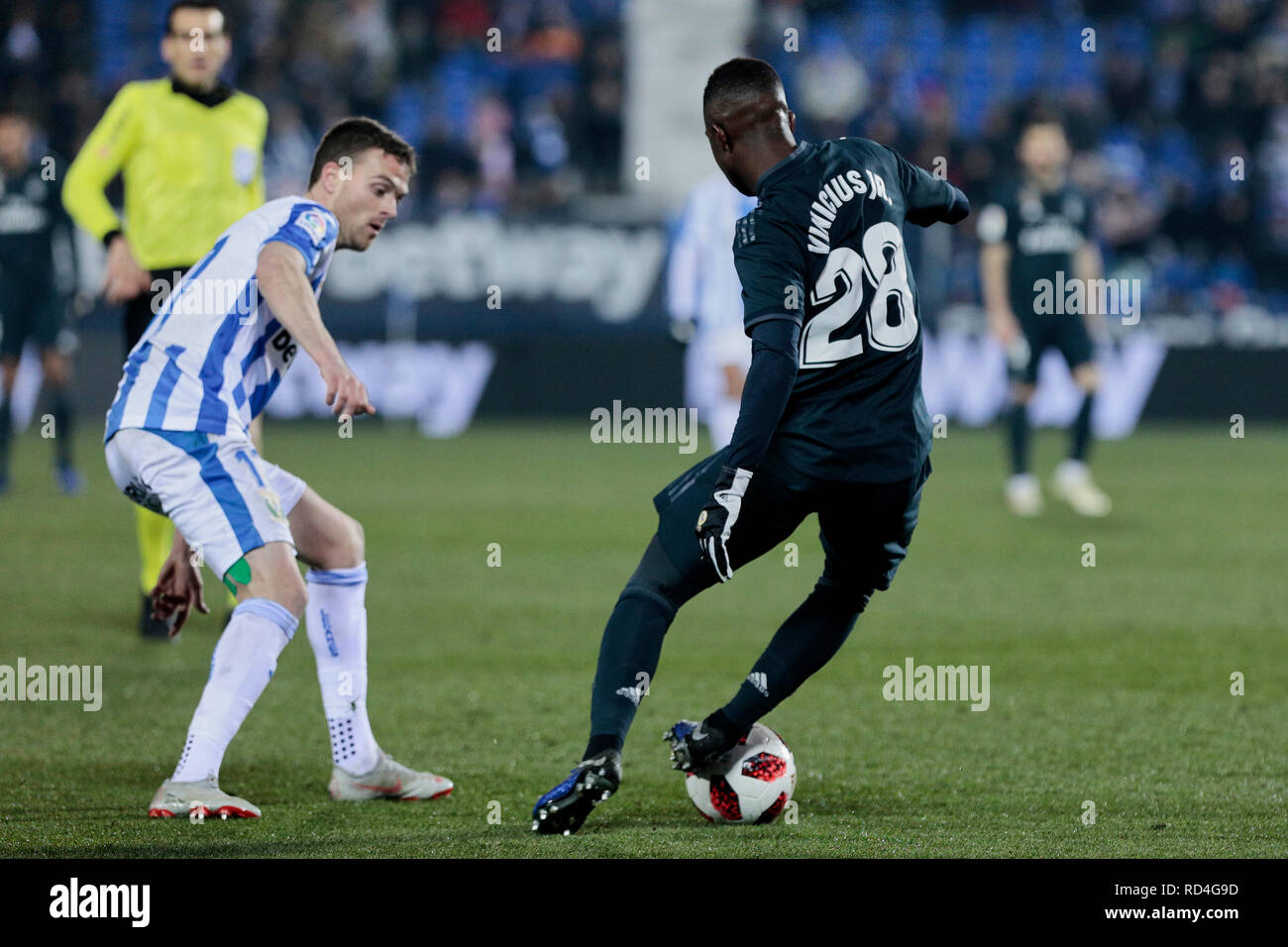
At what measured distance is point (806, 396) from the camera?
428 centimetres

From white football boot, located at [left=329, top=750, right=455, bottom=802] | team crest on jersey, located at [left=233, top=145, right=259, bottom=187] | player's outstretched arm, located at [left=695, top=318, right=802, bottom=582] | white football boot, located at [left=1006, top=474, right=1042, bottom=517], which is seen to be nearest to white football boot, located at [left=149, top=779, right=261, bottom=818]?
white football boot, located at [left=329, top=750, right=455, bottom=802]

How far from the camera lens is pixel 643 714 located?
5840 millimetres

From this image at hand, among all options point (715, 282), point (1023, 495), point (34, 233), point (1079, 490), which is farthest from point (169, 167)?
point (34, 233)

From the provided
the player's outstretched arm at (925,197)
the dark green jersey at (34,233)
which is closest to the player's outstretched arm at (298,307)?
the player's outstretched arm at (925,197)

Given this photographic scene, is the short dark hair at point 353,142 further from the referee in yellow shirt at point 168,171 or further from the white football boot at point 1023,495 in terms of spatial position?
the white football boot at point 1023,495

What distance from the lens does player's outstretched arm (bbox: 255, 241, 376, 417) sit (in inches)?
163

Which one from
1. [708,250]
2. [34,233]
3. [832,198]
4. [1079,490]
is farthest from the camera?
[34,233]

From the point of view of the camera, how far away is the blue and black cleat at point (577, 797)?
13.3ft

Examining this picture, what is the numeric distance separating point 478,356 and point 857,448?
563 inches

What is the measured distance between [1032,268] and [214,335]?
338 inches

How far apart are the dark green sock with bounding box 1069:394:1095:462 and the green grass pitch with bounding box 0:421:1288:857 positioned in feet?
1.49

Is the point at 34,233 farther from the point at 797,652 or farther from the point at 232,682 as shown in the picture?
the point at 797,652
